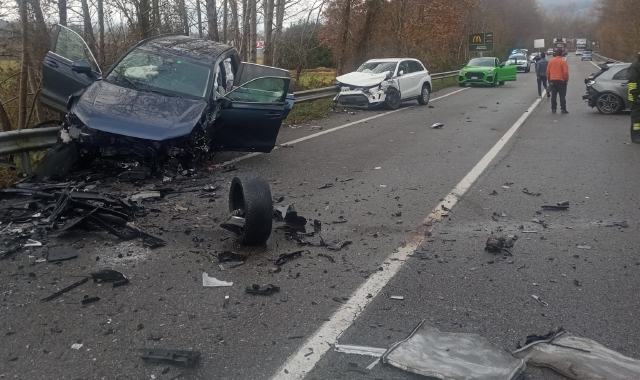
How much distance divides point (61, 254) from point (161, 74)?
4337 millimetres

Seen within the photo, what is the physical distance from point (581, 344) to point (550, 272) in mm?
1314

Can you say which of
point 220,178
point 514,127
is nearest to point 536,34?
point 514,127

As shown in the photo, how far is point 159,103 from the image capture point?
796 cm

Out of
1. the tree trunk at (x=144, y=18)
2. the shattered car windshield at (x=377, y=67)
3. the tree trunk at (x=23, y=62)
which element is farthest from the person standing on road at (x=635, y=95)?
the tree trunk at (x=23, y=62)

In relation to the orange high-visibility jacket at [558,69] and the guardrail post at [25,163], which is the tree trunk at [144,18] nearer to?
the guardrail post at [25,163]

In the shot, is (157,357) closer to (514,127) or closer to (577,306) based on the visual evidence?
(577,306)

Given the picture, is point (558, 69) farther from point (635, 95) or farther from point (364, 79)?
point (364, 79)

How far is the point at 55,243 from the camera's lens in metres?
5.35

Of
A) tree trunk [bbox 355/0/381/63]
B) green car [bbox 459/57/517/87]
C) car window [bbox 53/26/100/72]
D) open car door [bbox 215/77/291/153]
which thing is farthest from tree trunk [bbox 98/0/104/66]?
green car [bbox 459/57/517/87]

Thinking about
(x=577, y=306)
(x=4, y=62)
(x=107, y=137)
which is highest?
(x=4, y=62)

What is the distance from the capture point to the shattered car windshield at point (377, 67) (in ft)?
65.4

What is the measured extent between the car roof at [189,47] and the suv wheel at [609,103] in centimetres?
1178

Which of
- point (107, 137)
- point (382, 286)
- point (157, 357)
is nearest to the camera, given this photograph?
point (157, 357)

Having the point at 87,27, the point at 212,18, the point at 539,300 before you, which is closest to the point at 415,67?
the point at 212,18
